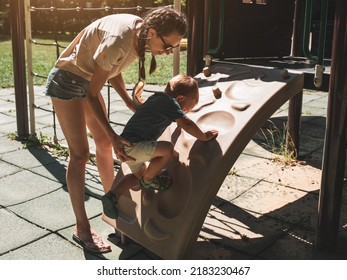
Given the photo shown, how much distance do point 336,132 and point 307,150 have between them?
2.37 meters

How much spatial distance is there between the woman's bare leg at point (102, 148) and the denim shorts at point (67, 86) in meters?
0.18

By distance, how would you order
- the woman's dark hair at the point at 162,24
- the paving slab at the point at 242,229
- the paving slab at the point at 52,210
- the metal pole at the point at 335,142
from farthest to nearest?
the paving slab at the point at 52,210, the paving slab at the point at 242,229, the metal pole at the point at 335,142, the woman's dark hair at the point at 162,24

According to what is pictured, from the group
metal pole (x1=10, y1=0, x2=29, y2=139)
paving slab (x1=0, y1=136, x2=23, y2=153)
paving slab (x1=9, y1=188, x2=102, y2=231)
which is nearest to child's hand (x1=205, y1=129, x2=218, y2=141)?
paving slab (x1=9, y1=188, x2=102, y2=231)

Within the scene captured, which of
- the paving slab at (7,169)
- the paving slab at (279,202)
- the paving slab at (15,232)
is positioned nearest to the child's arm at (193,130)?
the paving slab at (279,202)

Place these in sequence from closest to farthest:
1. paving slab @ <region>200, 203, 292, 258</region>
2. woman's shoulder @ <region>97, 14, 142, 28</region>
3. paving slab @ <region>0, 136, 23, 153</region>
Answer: woman's shoulder @ <region>97, 14, 142, 28</region>, paving slab @ <region>200, 203, 292, 258</region>, paving slab @ <region>0, 136, 23, 153</region>

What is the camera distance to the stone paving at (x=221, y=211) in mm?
2637

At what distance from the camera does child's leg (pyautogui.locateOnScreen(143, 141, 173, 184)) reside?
2418mm

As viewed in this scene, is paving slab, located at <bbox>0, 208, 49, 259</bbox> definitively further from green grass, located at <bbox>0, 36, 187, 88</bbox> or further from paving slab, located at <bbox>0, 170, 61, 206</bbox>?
green grass, located at <bbox>0, 36, 187, 88</bbox>

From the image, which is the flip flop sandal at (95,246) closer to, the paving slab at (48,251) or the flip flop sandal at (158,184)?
the paving slab at (48,251)

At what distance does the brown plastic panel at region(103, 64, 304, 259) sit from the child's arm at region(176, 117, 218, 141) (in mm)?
40
